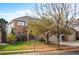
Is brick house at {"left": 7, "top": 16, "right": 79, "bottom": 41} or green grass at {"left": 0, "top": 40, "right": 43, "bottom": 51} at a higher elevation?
brick house at {"left": 7, "top": 16, "right": 79, "bottom": 41}

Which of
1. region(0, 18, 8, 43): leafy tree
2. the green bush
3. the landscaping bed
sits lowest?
the landscaping bed

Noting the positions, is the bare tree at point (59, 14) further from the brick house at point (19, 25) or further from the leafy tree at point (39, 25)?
the brick house at point (19, 25)

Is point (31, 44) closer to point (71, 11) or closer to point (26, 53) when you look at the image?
point (26, 53)

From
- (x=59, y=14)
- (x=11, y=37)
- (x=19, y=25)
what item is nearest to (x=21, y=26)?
(x=19, y=25)

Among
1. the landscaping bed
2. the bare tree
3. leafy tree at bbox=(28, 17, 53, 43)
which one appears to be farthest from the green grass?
the bare tree

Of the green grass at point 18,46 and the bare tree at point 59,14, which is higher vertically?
the bare tree at point 59,14

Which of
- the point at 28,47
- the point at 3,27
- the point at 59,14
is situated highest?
the point at 59,14

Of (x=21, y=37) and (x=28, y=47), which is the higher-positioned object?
(x=21, y=37)

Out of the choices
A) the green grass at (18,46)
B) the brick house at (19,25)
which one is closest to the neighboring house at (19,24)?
the brick house at (19,25)

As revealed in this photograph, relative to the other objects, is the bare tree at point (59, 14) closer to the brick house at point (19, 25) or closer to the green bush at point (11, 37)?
the brick house at point (19, 25)

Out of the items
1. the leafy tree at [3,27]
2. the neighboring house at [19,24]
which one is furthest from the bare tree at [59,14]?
the leafy tree at [3,27]

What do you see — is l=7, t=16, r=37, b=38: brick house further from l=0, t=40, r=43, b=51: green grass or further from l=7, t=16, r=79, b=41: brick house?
l=0, t=40, r=43, b=51: green grass

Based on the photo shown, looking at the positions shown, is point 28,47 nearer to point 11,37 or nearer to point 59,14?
point 11,37

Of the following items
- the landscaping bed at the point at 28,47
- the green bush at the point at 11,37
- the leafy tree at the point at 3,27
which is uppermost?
the leafy tree at the point at 3,27
